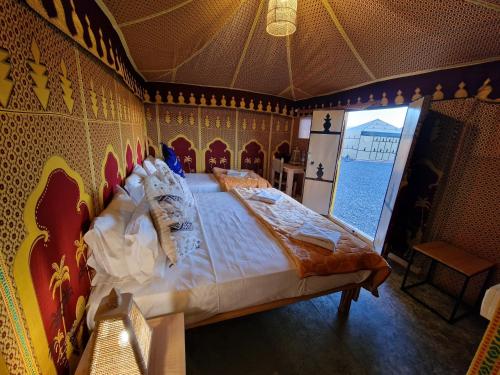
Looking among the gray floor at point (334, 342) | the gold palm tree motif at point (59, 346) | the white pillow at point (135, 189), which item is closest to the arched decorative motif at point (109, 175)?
the white pillow at point (135, 189)

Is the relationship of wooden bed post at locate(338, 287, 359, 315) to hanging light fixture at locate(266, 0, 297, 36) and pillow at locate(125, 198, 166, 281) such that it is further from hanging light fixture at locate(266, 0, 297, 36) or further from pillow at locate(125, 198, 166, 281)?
hanging light fixture at locate(266, 0, 297, 36)

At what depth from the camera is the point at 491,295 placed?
1.11 metres

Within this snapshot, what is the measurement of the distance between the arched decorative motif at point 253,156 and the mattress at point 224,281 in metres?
3.08

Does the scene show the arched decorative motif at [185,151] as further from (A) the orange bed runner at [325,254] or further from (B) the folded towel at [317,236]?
(B) the folded towel at [317,236]

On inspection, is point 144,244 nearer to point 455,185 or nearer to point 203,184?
point 203,184

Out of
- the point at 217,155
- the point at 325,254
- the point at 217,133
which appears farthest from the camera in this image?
the point at 217,155

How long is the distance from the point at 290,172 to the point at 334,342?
3125 millimetres

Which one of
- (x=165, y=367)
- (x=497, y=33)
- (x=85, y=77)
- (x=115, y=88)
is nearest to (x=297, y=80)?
(x=497, y=33)

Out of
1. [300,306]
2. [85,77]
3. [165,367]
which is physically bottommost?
[300,306]

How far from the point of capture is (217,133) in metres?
4.33

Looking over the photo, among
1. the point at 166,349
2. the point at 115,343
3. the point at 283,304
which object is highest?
the point at 115,343

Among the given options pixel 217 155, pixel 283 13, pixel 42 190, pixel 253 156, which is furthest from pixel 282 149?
pixel 42 190

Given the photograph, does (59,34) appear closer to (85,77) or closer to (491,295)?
(85,77)

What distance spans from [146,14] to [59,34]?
1.11 m
